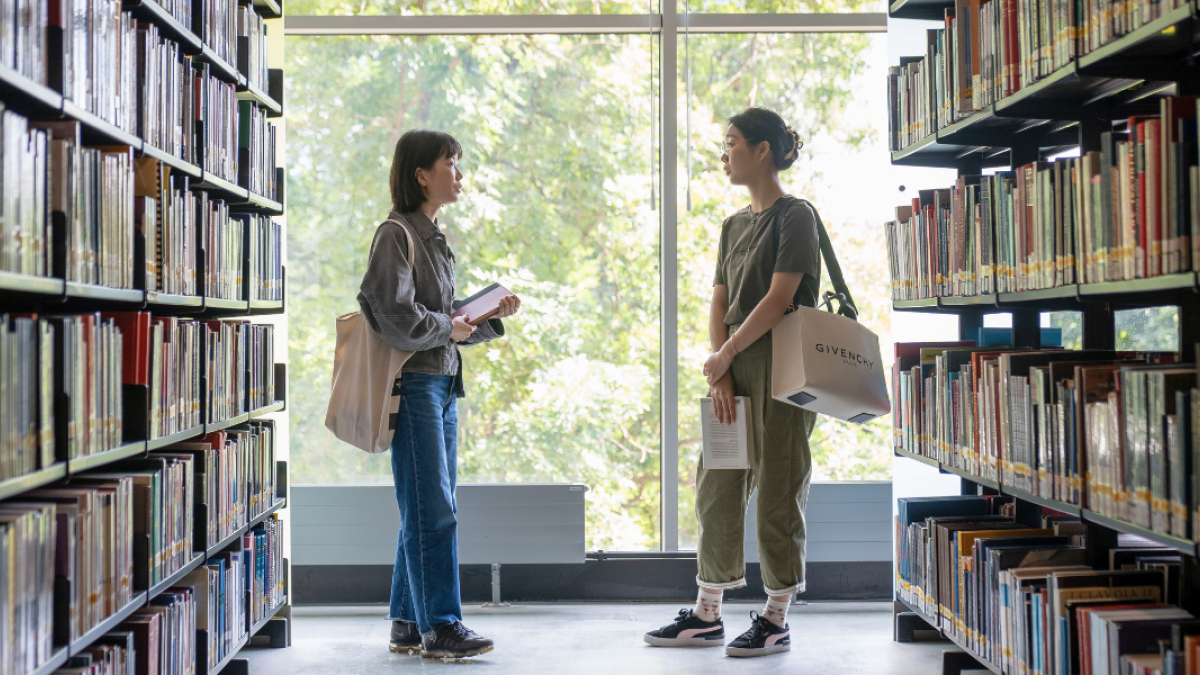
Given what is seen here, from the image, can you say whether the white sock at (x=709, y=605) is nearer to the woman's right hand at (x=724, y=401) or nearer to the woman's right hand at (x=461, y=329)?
the woman's right hand at (x=724, y=401)

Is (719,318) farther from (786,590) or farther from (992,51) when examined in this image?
(992,51)

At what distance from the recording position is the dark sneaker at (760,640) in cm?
280

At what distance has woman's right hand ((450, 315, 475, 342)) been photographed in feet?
8.86

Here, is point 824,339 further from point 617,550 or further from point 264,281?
point 264,281

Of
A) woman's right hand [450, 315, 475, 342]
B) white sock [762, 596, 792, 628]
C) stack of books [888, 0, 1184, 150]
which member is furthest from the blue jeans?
stack of books [888, 0, 1184, 150]

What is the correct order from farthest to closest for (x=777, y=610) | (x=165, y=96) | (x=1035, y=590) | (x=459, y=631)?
(x=777, y=610), (x=459, y=631), (x=165, y=96), (x=1035, y=590)

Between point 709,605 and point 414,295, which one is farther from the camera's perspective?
point 709,605

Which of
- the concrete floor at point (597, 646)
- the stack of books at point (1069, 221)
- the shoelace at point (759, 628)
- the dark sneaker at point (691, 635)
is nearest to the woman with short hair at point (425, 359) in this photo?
the concrete floor at point (597, 646)

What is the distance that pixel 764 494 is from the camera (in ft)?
9.00

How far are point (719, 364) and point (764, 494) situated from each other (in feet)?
1.32

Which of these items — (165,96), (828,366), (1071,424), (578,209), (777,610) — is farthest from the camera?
(578,209)

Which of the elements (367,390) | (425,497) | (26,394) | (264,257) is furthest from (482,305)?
(26,394)

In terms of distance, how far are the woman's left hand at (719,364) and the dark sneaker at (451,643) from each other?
1.04m

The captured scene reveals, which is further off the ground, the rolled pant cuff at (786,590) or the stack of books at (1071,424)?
the stack of books at (1071,424)
